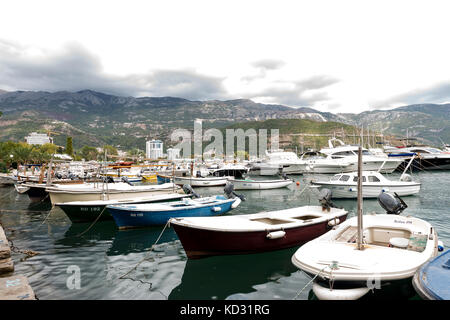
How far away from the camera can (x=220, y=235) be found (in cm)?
830

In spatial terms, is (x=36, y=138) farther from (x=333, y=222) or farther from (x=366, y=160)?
(x=333, y=222)

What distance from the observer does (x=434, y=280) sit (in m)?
4.68

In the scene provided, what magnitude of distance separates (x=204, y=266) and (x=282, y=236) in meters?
2.80

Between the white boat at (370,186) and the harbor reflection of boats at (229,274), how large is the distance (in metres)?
13.5

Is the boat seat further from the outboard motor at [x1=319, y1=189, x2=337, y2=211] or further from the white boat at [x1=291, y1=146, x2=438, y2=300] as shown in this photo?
the outboard motor at [x1=319, y1=189, x2=337, y2=211]

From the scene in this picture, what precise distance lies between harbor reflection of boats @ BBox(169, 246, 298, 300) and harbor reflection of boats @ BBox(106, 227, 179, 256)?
2655 millimetres

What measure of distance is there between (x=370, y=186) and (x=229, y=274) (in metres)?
17.1

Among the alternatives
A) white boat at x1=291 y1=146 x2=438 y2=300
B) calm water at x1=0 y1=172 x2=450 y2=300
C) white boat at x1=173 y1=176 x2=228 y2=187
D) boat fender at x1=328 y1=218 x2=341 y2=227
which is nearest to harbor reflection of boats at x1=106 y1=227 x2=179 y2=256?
calm water at x1=0 y1=172 x2=450 y2=300

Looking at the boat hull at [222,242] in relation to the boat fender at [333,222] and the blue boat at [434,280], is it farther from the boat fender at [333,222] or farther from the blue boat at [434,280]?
the blue boat at [434,280]

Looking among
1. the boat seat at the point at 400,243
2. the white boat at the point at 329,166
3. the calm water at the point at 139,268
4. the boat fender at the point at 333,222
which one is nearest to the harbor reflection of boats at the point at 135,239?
the calm water at the point at 139,268

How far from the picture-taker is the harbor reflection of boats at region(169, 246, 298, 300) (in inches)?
273

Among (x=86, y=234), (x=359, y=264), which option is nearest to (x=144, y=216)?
(x=86, y=234)

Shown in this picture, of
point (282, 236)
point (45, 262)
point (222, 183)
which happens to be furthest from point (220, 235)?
point (222, 183)
